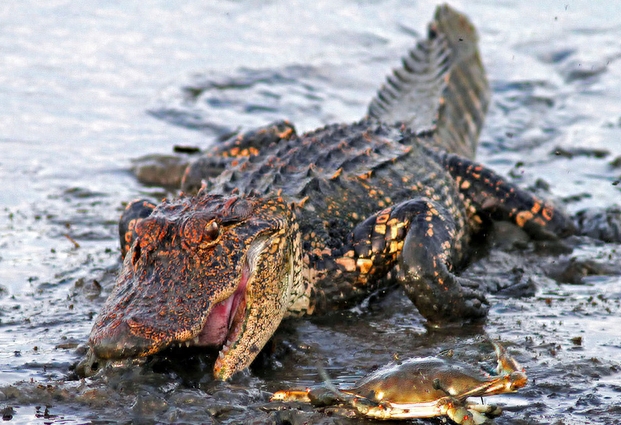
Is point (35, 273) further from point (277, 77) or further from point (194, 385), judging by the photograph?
point (277, 77)

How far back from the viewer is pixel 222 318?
13.8ft

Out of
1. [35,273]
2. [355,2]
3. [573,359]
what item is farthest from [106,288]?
[355,2]

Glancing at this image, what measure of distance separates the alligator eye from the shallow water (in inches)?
24.3

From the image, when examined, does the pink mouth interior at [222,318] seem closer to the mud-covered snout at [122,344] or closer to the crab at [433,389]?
the mud-covered snout at [122,344]

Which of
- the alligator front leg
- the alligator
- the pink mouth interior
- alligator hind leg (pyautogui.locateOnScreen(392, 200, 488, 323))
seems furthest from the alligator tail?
the pink mouth interior

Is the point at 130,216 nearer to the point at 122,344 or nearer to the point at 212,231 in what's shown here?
the point at 212,231

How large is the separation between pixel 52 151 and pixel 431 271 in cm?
493

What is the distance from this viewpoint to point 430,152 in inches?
260

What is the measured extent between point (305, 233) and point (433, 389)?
67.2 inches

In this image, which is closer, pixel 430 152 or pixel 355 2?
pixel 430 152

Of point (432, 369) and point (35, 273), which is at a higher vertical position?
point (432, 369)

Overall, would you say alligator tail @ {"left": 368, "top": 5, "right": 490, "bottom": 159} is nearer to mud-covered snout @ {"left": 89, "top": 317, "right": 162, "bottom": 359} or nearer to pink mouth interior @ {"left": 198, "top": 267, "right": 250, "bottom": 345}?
pink mouth interior @ {"left": 198, "top": 267, "right": 250, "bottom": 345}

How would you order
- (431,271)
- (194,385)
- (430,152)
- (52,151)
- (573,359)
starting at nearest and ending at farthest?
(194,385), (573,359), (431,271), (430,152), (52,151)

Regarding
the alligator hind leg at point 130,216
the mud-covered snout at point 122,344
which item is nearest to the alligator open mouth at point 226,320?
the mud-covered snout at point 122,344
